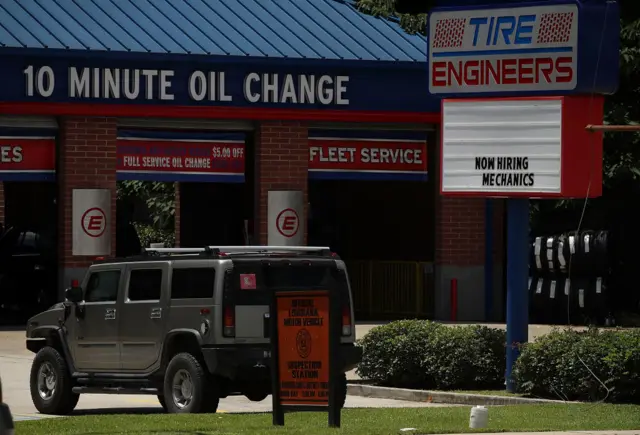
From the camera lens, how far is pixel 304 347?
15.1 metres

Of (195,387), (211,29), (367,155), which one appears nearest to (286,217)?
(367,155)

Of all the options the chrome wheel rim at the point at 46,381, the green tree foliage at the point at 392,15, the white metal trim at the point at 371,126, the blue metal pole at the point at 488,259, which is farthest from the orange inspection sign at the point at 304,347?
the green tree foliage at the point at 392,15

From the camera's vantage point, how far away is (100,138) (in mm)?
31953

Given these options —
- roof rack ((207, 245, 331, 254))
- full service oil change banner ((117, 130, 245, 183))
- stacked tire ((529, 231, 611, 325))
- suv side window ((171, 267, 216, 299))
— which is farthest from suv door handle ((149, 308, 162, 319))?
stacked tire ((529, 231, 611, 325))

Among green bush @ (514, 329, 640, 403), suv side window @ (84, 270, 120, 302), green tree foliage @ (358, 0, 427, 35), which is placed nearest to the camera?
green bush @ (514, 329, 640, 403)

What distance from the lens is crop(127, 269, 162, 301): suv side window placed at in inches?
730

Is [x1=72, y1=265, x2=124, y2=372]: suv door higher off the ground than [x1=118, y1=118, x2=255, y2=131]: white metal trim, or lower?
lower

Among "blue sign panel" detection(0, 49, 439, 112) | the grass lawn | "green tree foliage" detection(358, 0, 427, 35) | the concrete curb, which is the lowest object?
the concrete curb

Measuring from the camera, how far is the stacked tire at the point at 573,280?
33.2m

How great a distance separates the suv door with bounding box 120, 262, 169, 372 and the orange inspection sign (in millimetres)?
3434

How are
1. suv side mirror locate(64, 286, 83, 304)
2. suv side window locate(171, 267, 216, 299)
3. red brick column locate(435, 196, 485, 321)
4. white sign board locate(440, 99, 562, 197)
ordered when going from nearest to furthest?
suv side window locate(171, 267, 216, 299), suv side mirror locate(64, 286, 83, 304), white sign board locate(440, 99, 562, 197), red brick column locate(435, 196, 485, 321)

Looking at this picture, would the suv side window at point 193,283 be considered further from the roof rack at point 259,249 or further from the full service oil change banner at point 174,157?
the full service oil change banner at point 174,157

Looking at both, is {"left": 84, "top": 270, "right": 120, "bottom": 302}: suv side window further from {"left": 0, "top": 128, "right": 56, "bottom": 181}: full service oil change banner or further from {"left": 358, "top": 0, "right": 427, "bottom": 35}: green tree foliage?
{"left": 358, "top": 0, "right": 427, "bottom": 35}: green tree foliage

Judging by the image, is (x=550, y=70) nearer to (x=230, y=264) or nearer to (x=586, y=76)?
(x=586, y=76)
